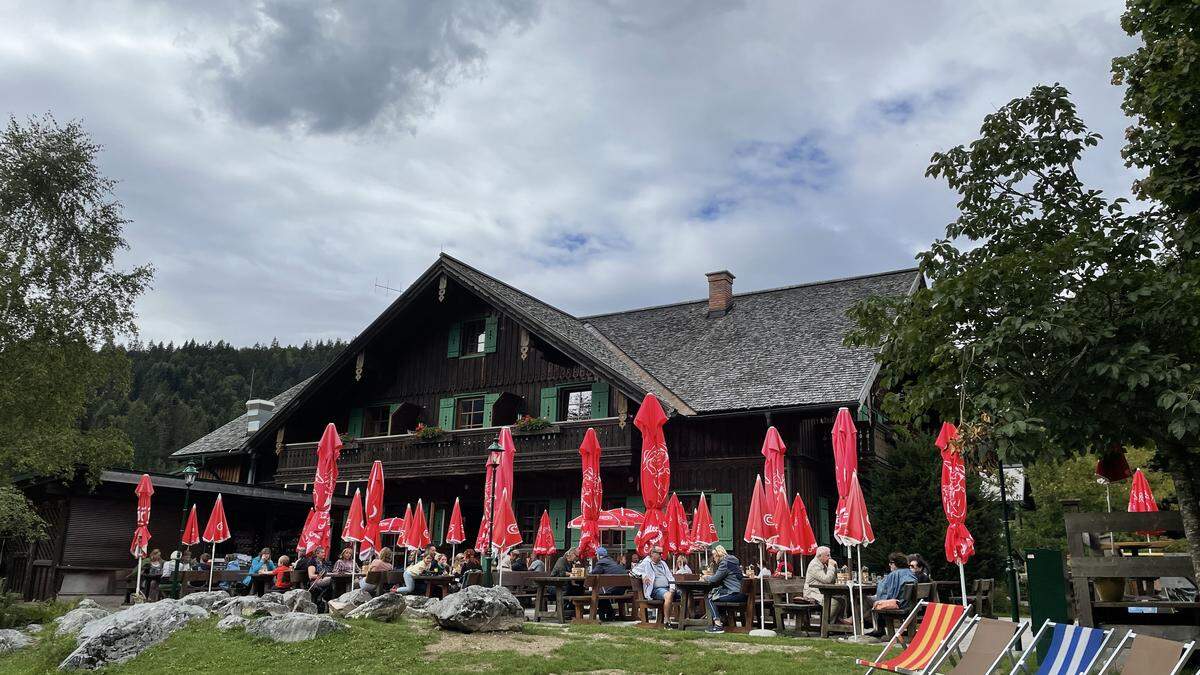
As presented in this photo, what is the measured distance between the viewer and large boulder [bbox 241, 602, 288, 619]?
36.0 feet

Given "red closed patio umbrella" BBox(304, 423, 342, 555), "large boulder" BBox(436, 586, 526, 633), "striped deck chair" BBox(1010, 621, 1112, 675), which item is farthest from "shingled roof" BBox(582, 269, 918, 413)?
"striped deck chair" BBox(1010, 621, 1112, 675)

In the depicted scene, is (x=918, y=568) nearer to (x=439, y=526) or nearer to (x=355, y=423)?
(x=439, y=526)

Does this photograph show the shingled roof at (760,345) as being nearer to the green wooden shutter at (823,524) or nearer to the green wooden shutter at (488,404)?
the green wooden shutter at (823,524)

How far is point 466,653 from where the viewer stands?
9.23 metres

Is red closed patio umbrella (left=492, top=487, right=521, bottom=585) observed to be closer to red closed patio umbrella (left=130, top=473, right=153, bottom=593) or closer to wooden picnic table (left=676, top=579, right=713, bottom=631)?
wooden picnic table (left=676, top=579, right=713, bottom=631)

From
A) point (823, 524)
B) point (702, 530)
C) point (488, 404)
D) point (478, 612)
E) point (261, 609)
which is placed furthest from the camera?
point (488, 404)

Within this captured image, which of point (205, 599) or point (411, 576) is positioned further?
point (411, 576)

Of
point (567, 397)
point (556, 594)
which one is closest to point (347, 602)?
point (556, 594)

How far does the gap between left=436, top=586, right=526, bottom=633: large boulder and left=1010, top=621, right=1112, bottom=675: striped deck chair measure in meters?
5.91

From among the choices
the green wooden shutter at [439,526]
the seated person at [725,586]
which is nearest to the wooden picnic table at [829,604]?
the seated person at [725,586]

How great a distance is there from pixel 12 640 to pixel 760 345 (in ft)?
54.2

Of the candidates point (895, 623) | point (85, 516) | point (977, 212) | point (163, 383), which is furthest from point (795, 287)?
point (163, 383)

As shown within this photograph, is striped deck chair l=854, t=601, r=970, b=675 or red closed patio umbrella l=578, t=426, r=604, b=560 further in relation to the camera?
red closed patio umbrella l=578, t=426, r=604, b=560

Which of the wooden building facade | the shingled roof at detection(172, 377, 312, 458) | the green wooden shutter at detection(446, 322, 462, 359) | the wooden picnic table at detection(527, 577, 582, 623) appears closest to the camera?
the wooden picnic table at detection(527, 577, 582, 623)
